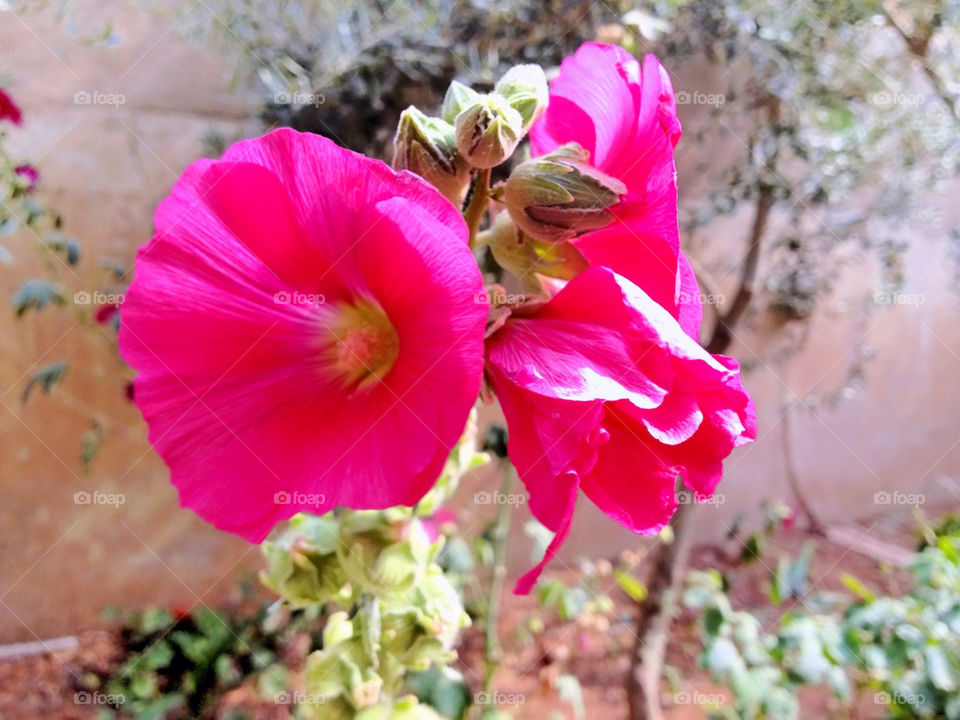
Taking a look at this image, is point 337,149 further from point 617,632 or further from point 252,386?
point 617,632

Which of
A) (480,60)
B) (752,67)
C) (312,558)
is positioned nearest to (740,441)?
Answer: (312,558)

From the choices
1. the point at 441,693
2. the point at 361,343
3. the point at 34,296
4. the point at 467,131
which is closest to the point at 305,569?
the point at 361,343

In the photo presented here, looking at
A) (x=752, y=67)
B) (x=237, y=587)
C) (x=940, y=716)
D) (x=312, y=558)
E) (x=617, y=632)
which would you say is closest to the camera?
(x=312, y=558)

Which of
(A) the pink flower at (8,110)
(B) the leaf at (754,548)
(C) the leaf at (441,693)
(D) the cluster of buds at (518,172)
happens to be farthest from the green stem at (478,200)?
(B) the leaf at (754,548)

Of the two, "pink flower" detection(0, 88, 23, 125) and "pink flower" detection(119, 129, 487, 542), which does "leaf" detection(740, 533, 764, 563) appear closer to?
"pink flower" detection(119, 129, 487, 542)

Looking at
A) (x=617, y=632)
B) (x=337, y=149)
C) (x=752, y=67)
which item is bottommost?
(x=617, y=632)

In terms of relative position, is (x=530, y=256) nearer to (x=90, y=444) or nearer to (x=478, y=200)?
(x=478, y=200)

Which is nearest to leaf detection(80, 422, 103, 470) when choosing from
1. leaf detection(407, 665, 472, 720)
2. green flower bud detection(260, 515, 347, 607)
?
leaf detection(407, 665, 472, 720)
